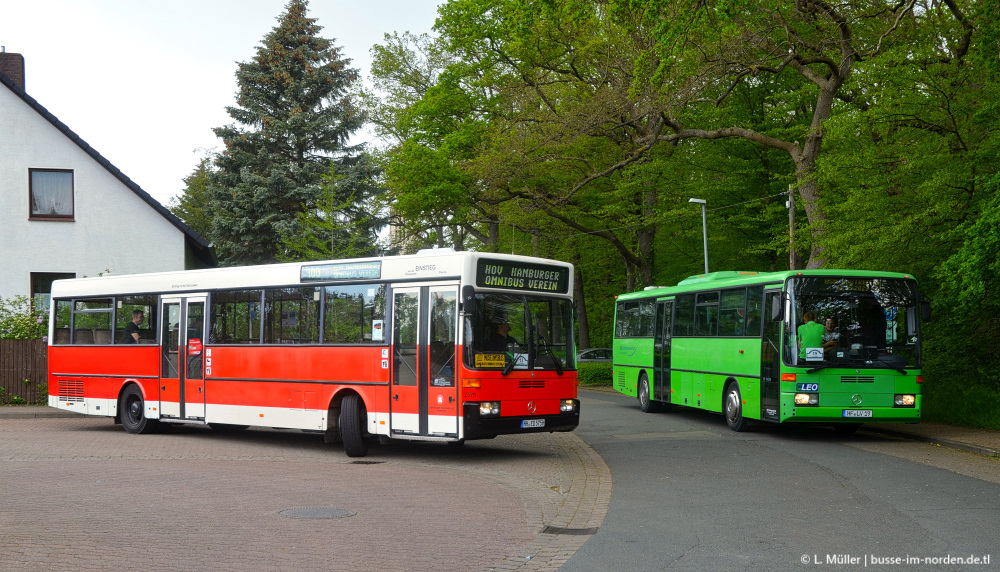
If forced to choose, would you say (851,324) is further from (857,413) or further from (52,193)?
(52,193)

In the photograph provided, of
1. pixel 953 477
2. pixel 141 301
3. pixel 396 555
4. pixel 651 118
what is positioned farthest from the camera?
pixel 651 118

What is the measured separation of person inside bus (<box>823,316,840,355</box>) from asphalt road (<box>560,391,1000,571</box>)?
1.61 m

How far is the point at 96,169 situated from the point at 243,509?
78.6 ft

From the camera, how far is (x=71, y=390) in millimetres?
20172

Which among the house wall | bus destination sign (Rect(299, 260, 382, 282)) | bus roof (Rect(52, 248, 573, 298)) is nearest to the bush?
the house wall

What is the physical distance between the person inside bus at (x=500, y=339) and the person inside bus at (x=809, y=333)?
534 centimetres

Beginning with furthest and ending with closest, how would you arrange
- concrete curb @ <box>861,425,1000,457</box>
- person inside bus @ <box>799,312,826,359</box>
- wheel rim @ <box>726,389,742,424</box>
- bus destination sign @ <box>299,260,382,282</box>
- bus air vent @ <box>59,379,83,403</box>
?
bus air vent @ <box>59,379,83,403</box> → wheel rim @ <box>726,389,742,424</box> → person inside bus @ <box>799,312,826,359</box> → bus destination sign @ <box>299,260,382,282</box> → concrete curb @ <box>861,425,1000,457</box>

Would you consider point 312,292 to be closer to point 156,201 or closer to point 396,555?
point 396,555

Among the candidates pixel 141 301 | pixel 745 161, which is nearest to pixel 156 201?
pixel 141 301

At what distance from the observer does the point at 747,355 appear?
17.9 metres

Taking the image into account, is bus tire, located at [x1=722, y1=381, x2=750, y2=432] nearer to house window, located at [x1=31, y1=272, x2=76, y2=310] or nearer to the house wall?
the house wall

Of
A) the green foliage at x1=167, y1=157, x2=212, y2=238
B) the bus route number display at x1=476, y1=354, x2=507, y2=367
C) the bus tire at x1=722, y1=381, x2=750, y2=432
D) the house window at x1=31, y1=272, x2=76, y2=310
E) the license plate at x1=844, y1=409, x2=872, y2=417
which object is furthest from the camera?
the green foliage at x1=167, y1=157, x2=212, y2=238

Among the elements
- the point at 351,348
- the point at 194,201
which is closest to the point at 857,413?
the point at 351,348

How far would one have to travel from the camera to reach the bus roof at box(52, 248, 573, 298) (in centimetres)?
1403
